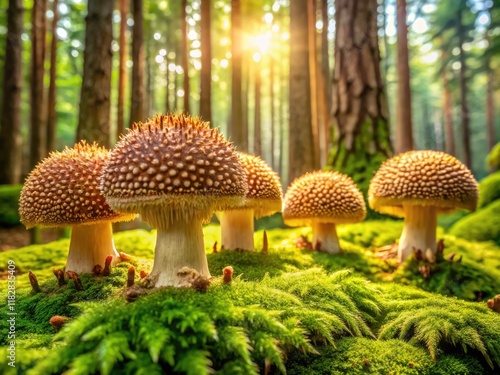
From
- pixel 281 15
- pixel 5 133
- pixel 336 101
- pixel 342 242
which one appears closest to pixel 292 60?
pixel 336 101

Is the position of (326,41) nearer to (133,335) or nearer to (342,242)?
(342,242)

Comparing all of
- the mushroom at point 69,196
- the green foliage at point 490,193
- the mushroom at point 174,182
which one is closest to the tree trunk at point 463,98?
the green foliage at point 490,193

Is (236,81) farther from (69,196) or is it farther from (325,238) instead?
(69,196)

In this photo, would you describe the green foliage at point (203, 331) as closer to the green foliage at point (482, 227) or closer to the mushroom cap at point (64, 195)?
the mushroom cap at point (64, 195)

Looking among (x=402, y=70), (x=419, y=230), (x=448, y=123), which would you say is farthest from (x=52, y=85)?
(x=448, y=123)

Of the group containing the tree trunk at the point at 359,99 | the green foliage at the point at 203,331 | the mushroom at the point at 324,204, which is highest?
the tree trunk at the point at 359,99

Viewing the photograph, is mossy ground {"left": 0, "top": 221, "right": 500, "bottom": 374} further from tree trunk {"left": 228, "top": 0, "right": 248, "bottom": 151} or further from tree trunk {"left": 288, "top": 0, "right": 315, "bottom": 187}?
tree trunk {"left": 228, "top": 0, "right": 248, "bottom": 151}
